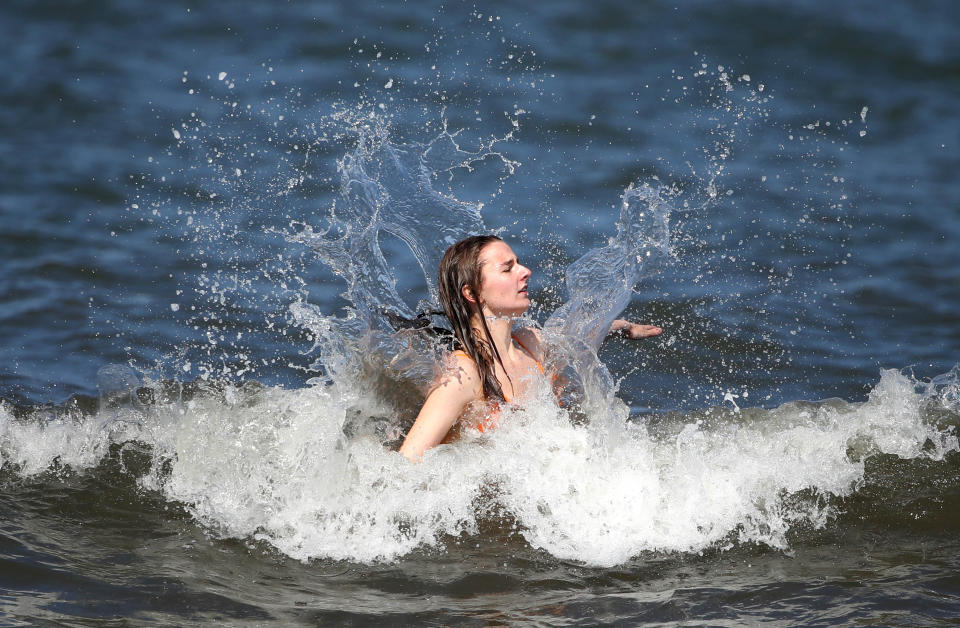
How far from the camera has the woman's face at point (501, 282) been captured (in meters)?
4.79

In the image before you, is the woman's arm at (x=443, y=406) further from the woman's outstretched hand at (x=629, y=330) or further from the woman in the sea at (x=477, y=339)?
the woman's outstretched hand at (x=629, y=330)

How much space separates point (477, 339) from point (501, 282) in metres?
0.33

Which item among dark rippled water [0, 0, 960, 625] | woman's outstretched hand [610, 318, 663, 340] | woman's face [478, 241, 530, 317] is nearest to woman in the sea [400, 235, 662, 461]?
woman's face [478, 241, 530, 317]

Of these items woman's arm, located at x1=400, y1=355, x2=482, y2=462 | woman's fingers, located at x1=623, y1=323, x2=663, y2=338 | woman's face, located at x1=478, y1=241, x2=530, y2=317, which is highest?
woman's face, located at x1=478, y1=241, x2=530, y2=317

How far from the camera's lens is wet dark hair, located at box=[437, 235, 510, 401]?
484 cm

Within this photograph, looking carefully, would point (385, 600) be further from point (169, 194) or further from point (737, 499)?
point (169, 194)

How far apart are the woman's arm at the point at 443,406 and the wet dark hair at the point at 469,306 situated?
62 mm

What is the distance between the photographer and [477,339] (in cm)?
493

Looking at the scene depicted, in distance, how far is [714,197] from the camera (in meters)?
9.88

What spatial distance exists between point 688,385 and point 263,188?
5.32 metres

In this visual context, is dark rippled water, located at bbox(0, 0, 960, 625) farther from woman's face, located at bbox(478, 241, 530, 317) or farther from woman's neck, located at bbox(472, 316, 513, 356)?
woman's face, located at bbox(478, 241, 530, 317)

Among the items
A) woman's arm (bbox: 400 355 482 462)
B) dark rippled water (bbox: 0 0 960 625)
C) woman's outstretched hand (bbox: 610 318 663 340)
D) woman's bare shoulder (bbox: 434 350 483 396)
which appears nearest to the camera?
dark rippled water (bbox: 0 0 960 625)

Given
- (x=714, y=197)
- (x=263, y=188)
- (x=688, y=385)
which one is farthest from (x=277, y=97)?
(x=688, y=385)

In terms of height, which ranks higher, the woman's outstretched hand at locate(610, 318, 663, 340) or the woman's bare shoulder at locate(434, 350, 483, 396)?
the woman's outstretched hand at locate(610, 318, 663, 340)
